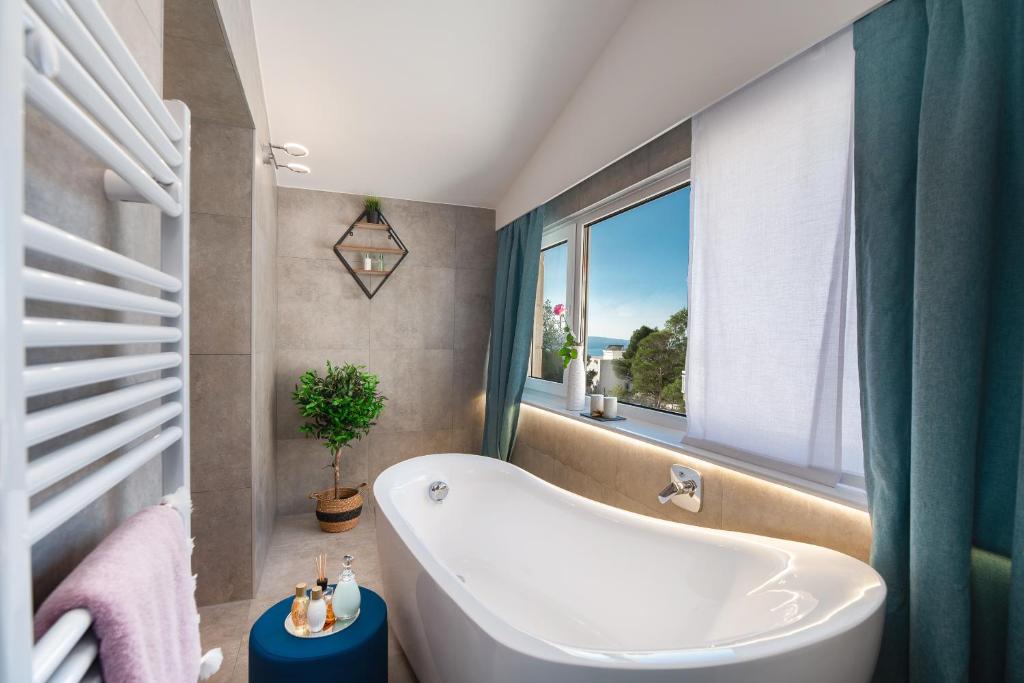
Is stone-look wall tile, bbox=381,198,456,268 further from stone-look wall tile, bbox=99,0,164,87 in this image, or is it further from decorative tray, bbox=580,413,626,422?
stone-look wall tile, bbox=99,0,164,87

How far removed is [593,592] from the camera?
1.88m

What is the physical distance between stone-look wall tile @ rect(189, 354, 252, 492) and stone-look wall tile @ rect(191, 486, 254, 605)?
0.07 metres

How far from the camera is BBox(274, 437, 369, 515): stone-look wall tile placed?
3365 mm

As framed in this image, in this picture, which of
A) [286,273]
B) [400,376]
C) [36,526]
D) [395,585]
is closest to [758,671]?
[36,526]

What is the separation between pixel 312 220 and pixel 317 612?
8.64ft

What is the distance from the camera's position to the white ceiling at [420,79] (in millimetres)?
2172

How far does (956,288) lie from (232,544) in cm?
277

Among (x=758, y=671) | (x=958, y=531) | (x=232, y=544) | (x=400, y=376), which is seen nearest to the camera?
(x=758, y=671)

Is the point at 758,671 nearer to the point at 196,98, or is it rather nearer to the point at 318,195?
the point at 196,98

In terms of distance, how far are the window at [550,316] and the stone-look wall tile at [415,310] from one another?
690mm

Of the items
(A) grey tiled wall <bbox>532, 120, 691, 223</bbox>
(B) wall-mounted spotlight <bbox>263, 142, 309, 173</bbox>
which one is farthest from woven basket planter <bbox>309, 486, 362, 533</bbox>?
(A) grey tiled wall <bbox>532, 120, 691, 223</bbox>

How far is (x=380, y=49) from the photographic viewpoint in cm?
Result: 234

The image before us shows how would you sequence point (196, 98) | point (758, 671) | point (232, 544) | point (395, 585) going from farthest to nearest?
1. point (232, 544)
2. point (196, 98)
3. point (395, 585)
4. point (758, 671)

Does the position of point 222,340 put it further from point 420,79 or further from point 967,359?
point 967,359
